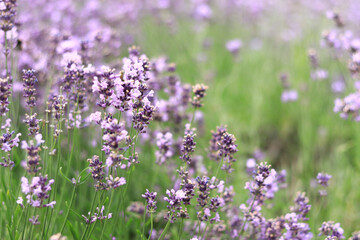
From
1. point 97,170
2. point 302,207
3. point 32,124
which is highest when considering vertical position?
point 302,207

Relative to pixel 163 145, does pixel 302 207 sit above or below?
below

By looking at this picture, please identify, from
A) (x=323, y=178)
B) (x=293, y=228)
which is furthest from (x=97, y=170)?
(x=323, y=178)

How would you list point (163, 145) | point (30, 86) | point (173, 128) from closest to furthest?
point (30, 86), point (163, 145), point (173, 128)

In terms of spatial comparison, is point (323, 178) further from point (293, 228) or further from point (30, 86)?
point (30, 86)

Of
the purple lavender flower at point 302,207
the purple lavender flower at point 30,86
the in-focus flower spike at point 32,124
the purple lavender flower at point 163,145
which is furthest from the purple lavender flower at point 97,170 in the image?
the purple lavender flower at point 302,207

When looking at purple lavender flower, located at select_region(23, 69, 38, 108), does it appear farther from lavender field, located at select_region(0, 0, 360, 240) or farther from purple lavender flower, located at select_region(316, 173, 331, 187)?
purple lavender flower, located at select_region(316, 173, 331, 187)

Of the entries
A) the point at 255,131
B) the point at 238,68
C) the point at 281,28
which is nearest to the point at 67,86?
the point at 255,131

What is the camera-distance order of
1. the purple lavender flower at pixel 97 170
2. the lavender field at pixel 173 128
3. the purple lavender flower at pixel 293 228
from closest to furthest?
the purple lavender flower at pixel 97 170 → the lavender field at pixel 173 128 → the purple lavender flower at pixel 293 228

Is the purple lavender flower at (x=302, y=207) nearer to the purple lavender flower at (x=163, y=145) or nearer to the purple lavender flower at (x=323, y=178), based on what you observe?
the purple lavender flower at (x=323, y=178)

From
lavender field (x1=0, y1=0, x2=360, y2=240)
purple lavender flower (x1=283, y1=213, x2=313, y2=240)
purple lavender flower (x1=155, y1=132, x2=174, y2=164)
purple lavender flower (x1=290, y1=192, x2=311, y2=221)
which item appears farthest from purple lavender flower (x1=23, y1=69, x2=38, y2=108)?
purple lavender flower (x1=290, y1=192, x2=311, y2=221)
